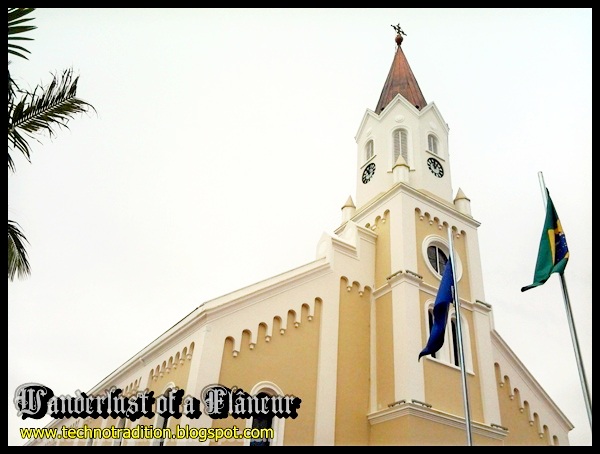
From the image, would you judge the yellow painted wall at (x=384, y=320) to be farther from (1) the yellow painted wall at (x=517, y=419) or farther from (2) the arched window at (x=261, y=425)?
(1) the yellow painted wall at (x=517, y=419)

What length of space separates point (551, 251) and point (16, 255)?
35.2 ft

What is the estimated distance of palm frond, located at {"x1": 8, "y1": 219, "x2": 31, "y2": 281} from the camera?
27.4 ft

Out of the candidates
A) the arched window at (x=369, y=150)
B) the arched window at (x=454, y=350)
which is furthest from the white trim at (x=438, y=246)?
the arched window at (x=369, y=150)

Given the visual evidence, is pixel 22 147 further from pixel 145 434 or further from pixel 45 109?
pixel 145 434

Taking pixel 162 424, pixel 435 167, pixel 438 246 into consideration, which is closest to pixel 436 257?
pixel 438 246

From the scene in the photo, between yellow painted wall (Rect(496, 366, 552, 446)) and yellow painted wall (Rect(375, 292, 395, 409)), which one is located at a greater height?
yellow painted wall (Rect(375, 292, 395, 409))

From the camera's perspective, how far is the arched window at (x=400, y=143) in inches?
885

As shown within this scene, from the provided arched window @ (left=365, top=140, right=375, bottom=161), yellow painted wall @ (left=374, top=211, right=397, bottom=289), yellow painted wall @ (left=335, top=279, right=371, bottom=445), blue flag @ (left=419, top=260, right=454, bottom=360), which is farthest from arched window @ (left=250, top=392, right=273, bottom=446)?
arched window @ (left=365, top=140, right=375, bottom=161)

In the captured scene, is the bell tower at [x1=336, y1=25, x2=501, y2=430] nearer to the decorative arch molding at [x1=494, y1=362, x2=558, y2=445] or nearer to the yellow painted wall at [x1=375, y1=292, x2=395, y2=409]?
the yellow painted wall at [x1=375, y1=292, x2=395, y2=409]

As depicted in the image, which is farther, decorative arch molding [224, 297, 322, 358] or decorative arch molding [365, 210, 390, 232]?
decorative arch molding [365, 210, 390, 232]

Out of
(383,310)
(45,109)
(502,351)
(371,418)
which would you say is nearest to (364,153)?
(383,310)

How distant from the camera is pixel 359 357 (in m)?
16.5

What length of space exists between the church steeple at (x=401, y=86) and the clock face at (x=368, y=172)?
385 cm

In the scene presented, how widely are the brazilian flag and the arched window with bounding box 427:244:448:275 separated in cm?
744
